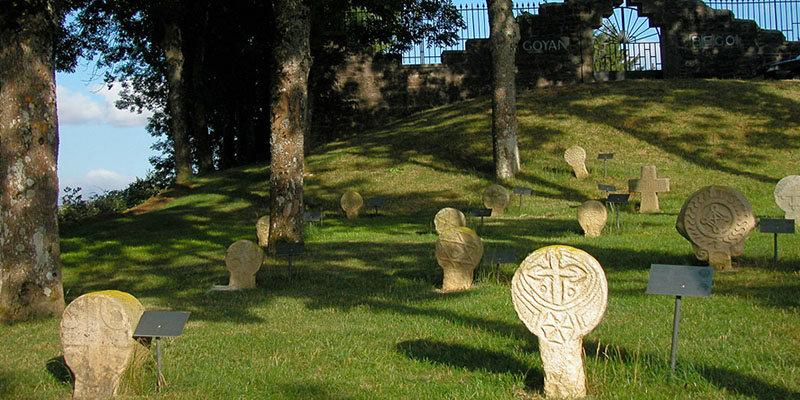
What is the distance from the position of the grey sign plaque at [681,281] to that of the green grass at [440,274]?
0.62 m

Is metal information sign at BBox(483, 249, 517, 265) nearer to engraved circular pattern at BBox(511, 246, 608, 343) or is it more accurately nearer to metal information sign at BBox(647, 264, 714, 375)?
metal information sign at BBox(647, 264, 714, 375)

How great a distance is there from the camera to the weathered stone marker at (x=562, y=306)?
4.95m

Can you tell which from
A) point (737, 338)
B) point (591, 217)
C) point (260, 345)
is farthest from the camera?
point (591, 217)

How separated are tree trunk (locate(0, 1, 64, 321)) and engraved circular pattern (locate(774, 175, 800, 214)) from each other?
1185cm

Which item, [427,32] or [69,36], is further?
[427,32]

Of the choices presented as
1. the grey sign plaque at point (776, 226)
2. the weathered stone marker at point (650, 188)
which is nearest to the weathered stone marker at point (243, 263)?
the grey sign plaque at point (776, 226)

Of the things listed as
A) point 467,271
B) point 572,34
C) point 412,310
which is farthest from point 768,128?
point 412,310

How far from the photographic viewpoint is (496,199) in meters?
17.3

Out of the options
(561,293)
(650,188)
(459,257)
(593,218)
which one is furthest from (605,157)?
(561,293)

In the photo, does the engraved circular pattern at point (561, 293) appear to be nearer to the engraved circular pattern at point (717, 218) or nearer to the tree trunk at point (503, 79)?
the engraved circular pattern at point (717, 218)

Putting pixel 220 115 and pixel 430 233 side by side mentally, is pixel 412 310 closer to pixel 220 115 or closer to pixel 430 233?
pixel 430 233

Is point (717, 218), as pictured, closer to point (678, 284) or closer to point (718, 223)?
point (718, 223)

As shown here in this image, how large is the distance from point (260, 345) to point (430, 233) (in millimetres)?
8406

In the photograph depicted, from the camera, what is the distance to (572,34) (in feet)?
101
